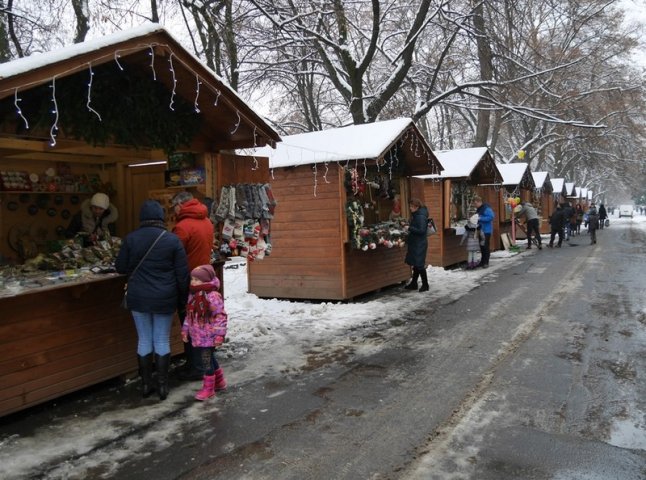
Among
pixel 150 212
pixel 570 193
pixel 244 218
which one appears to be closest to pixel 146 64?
pixel 150 212

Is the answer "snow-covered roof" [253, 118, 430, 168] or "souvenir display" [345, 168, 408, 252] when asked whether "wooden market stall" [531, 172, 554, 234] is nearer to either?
"souvenir display" [345, 168, 408, 252]

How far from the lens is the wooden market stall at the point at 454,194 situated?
13492mm

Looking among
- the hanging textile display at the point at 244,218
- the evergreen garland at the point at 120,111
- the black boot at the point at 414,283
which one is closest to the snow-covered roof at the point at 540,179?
the black boot at the point at 414,283

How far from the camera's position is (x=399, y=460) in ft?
11.5

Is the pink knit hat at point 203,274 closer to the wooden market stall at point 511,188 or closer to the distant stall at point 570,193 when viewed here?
the wooden market stall at point 511,188

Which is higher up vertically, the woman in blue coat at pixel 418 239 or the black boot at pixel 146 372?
the woman in blue coat at pixel 418 239

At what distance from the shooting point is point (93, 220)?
21.7 feet

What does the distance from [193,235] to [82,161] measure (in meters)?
2.96

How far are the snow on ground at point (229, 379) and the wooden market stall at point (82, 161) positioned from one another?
63 cm

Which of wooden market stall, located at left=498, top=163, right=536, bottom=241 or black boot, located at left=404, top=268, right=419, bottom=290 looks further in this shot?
wooden market stall, located at left=498, top=163, right=536, bottom=241

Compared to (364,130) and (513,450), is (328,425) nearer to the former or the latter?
(513,450)

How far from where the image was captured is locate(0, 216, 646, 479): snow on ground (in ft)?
11.9

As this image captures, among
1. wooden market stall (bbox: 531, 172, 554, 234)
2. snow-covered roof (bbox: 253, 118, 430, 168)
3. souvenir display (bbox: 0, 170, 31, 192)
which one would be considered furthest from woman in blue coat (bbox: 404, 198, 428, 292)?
wooden market stall (bbox: 531, 172, 554, 234)

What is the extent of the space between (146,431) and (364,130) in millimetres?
7048
